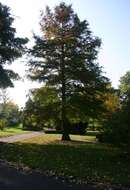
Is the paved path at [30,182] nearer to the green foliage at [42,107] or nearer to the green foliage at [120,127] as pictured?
the green foliage at [120,127]

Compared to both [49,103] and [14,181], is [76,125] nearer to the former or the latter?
[49,103]

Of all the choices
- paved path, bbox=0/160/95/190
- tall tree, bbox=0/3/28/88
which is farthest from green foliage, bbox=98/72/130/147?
tall tree, bbox=0/3/28/88

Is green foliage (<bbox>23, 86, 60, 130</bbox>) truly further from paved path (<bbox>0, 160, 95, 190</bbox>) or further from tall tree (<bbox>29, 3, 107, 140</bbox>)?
paved path (<bbox>0, 160, 95, 190</bbox>)

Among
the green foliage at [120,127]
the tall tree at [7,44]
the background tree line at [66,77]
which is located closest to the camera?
the green foliage at [120,127]

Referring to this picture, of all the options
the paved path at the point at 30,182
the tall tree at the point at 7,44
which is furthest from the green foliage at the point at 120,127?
the tall tree at the point at 7,44

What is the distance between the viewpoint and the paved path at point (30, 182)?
1111cm

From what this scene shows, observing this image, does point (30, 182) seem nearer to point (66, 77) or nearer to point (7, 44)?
→ point (7, 44)

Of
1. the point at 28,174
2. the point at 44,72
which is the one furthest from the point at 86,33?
the point at 28,174

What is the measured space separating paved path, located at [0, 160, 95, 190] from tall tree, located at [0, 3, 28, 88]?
16.0 metres

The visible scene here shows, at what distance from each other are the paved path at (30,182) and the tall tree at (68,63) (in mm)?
20157

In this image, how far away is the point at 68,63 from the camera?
33.7 metres

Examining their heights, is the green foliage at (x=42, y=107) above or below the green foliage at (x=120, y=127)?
above

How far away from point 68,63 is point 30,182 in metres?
22.6

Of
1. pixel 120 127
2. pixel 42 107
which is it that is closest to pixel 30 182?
pixel 120 127
